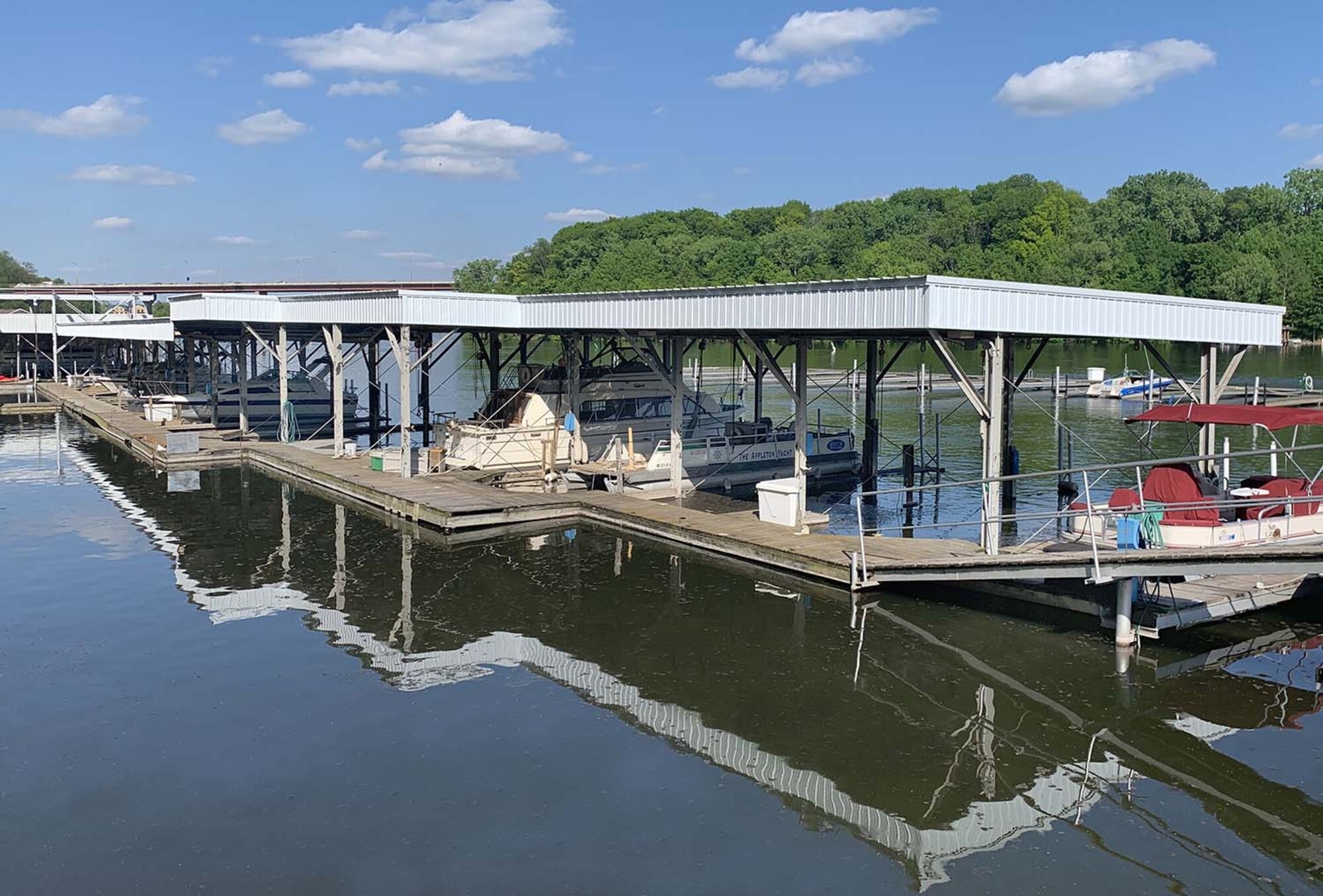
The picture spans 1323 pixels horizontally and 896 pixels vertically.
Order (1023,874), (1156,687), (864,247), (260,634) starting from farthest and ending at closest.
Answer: (864,247) < (260,634) < (1156,687) < (1023,874)

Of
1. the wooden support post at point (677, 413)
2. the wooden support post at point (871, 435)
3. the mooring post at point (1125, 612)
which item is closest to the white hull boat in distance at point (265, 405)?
the wooden support post at point (677, 413)

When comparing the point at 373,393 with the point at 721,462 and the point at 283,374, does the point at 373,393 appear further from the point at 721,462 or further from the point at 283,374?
the point at 721,462

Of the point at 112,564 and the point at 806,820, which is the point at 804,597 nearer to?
the point at 806,820

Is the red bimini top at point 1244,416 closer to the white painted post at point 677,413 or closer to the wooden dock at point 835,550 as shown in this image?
the wooden dock at point 835,550

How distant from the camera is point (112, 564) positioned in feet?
67.5

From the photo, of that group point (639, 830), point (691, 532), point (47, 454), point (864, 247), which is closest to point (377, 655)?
point (639, 830)

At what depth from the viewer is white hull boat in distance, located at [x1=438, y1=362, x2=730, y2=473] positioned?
96.3ft

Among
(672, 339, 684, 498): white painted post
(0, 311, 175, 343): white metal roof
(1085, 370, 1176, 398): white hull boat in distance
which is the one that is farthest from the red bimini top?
(1085, 370, 1176, 398): white hull boat in distance

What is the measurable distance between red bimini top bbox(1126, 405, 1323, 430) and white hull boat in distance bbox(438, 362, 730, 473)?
1376cm

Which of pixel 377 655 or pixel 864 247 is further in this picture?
pixel 864 247

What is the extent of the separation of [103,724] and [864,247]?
124896 mm

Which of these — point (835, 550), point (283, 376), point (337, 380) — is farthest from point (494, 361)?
point (835, 550)

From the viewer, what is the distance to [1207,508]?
48.7ft

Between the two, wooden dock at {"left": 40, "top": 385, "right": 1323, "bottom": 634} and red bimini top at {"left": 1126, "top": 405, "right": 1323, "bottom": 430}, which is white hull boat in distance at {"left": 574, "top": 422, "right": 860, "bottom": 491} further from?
red bimini top at {"left": 1126, "top": 405, "right": 1323, "bottom": 430}
